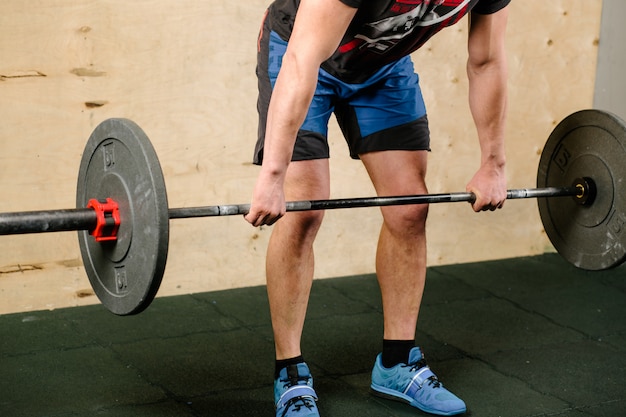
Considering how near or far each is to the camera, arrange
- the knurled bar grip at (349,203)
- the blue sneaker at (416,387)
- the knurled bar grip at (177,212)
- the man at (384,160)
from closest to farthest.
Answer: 1. the knurled bar grip at (177,212)
2. the knurled bar grip at (349,203)
3. the man at (384,160)
4. the blue sneaker at (416,387)

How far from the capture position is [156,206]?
1.70m

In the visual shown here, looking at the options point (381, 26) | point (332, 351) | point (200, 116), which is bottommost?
point (332, 351)

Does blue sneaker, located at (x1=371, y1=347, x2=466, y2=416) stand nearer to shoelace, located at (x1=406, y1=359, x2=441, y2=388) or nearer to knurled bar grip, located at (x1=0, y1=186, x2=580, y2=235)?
shoelace, located at (x1=406, y1=359, x2=441, y2=388)

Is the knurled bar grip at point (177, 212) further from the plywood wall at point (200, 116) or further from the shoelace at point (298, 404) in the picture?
the plywood wall at point (200, 116)

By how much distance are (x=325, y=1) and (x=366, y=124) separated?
52cm

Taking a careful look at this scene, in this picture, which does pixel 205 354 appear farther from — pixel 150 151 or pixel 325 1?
pixel 325 1

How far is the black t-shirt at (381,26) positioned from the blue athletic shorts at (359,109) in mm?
43

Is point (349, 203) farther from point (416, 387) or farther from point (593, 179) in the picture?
point (593, 179)

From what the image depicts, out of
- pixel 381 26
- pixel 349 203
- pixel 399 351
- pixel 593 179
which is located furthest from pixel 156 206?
pixel 593 179

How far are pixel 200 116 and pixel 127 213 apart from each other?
1.26 metres

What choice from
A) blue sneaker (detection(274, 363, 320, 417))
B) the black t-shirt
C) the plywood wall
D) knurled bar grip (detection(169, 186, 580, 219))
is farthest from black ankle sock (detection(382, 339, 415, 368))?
the plywood wall

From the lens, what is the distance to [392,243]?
7.46 ft

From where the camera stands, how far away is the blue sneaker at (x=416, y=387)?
2.22 meters

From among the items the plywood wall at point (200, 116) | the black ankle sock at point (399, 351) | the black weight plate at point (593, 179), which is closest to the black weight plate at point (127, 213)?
the black ankle sock at point (399, 351)
